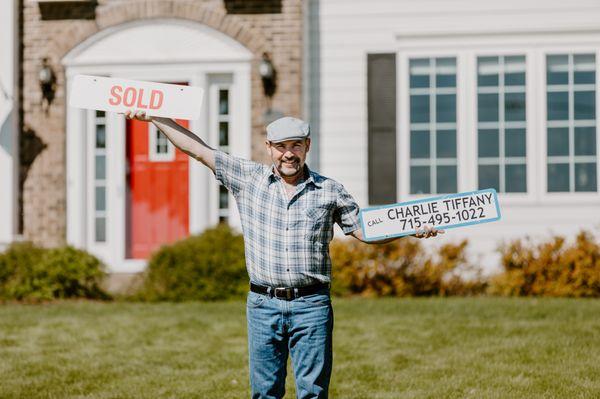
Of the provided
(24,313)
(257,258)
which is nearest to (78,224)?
(24,313)

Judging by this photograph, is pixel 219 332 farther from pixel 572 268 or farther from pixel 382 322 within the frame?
pixel 572 268

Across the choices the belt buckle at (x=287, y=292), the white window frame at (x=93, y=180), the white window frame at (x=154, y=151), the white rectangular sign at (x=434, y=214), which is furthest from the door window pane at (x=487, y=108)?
the belt buckle at (x=287, y=292)

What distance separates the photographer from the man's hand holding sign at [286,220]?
4188 mm

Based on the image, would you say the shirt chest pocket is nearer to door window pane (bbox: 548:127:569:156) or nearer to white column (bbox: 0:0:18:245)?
door window pane (bbox: 548:127:569:156)

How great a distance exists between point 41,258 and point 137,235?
52.6 inches

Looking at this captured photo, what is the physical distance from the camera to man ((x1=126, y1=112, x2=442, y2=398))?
418cm

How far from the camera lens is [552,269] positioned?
9648mm

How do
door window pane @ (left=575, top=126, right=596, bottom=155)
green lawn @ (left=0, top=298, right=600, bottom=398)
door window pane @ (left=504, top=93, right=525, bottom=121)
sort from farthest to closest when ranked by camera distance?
door window pane @ (left=504, top=93, right=525, bottom=121), door window pane @ (left=575, top=126, right=596, bottom=155), green lawn @ (left=0, top=298, right=600, bottom=398)

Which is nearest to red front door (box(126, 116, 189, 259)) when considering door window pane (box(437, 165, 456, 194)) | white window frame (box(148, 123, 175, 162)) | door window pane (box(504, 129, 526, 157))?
white window frame (box(148, 123, 175, 162))

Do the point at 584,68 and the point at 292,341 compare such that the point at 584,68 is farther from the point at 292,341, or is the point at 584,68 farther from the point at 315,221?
the point at 292,341

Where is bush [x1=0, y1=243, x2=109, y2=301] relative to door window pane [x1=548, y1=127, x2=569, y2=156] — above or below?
below

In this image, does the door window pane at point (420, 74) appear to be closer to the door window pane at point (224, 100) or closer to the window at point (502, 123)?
the window at point (502, 123)

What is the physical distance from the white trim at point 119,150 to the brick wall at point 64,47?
0.11m

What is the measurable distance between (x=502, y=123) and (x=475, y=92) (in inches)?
17.9
